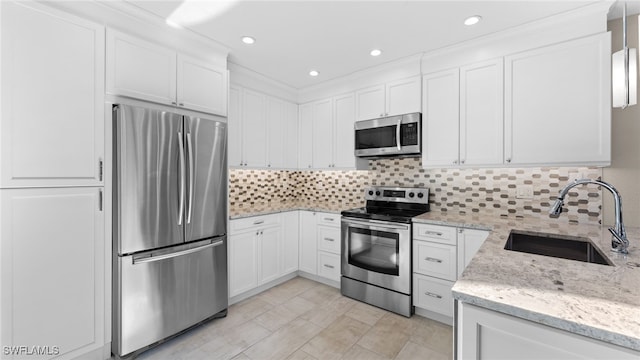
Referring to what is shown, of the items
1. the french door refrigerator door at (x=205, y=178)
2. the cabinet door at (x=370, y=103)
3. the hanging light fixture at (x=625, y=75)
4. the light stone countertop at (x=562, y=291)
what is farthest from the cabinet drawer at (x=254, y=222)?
the hanging light fixture at (x=625, y=75)

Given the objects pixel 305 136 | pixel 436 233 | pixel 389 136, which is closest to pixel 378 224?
pixel 436 233

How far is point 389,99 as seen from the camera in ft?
10.0

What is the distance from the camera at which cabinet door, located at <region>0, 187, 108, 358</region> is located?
161cm

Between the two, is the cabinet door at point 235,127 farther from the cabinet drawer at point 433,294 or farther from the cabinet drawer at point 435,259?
the cabinet drawer at point 433,294

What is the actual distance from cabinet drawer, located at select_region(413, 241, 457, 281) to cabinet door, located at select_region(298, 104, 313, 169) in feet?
5.88

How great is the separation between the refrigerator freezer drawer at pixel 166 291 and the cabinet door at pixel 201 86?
4.03ft

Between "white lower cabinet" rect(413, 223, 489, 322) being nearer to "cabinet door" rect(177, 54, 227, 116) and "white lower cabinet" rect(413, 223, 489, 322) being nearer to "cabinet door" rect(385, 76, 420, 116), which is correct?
"cabinet door" rect(385, 76, 420, 116)

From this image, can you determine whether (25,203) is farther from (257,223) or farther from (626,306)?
(626,306)

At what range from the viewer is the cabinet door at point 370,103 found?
3.13m

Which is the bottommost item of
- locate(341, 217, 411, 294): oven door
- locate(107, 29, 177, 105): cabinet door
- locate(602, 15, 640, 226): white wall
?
locate(341, 217, 411, 294): oven door

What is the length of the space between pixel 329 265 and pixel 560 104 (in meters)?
2.71

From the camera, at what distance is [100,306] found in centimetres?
193

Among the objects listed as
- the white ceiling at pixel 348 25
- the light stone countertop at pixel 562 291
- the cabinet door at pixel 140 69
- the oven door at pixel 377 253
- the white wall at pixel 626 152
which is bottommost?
the oven door at pixel 377 253

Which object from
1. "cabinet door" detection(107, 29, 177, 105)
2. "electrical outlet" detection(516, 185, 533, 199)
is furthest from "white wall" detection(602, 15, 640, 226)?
"cabinet door" detection(107, 29, 177, 105)
